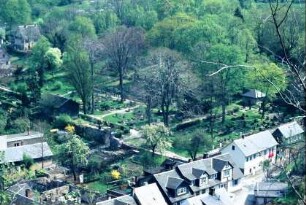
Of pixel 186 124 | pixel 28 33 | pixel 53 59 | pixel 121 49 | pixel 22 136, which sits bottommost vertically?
pixel 186 124

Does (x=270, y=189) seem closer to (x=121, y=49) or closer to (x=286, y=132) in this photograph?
(x=286, y=132)

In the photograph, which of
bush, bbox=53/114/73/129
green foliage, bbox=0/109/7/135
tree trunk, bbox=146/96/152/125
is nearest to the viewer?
green foliage, bbox=0/109/7/135

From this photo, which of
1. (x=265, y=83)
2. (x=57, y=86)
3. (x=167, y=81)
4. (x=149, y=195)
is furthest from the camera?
(x=57, y=86)

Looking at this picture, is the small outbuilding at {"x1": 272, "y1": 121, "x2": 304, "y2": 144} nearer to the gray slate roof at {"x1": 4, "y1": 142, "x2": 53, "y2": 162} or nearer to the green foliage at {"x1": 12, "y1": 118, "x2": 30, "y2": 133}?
the gray slate roof at {"x1": 4, "y1": 142, "x2": 53, "y2": 162}

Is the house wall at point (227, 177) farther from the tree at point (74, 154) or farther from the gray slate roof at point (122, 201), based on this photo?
the tree at point (74, 154)

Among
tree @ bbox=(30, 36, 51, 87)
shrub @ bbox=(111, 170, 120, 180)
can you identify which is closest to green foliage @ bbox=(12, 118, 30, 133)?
shrub @ bbox=(111, 170, 120, 180)

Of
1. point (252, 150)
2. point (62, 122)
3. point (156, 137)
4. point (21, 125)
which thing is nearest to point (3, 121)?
point (21, 125)

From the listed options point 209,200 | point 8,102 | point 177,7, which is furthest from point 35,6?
point 209,200

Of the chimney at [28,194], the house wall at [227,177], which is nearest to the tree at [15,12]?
the chimney at [28,194]
